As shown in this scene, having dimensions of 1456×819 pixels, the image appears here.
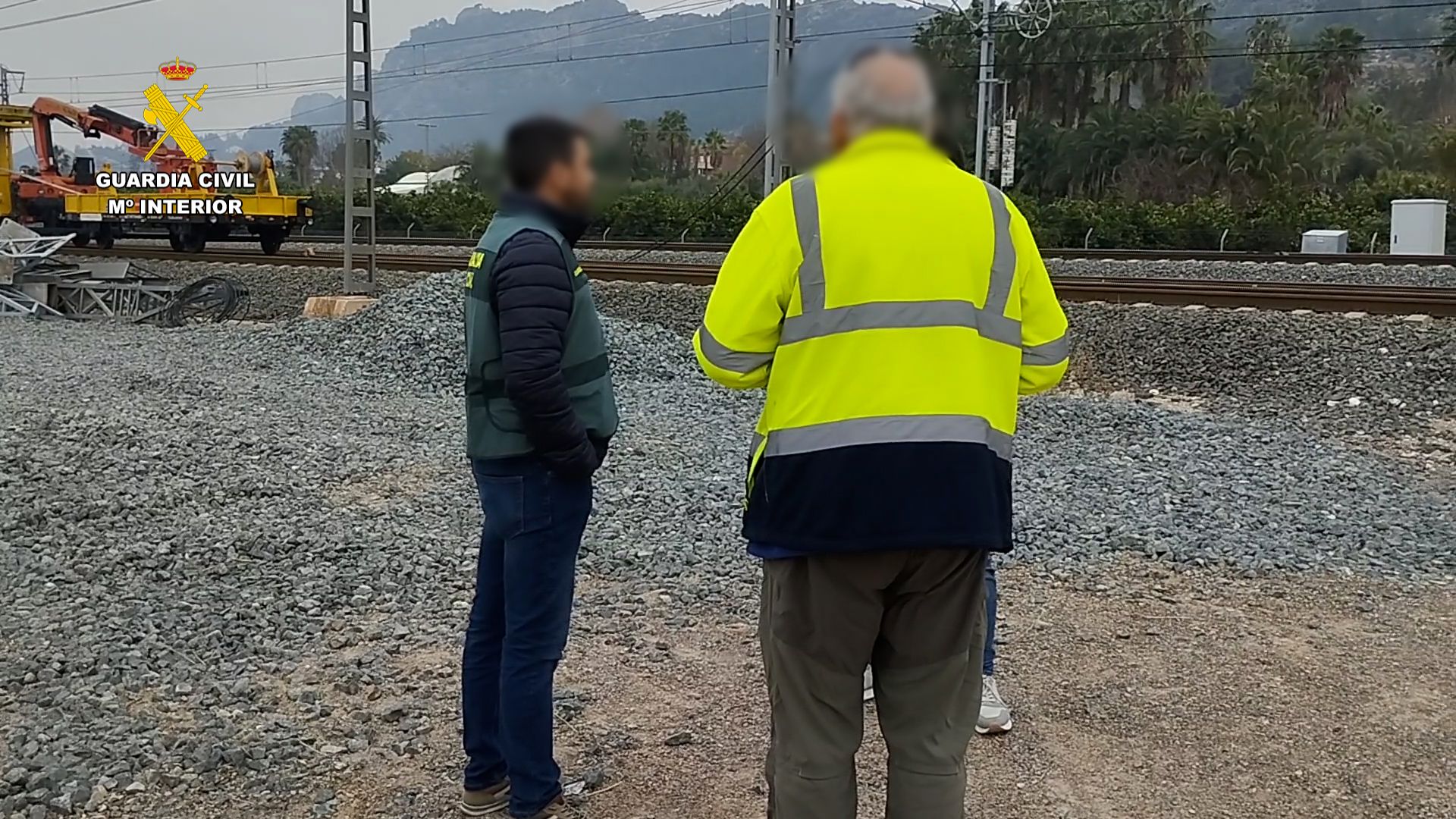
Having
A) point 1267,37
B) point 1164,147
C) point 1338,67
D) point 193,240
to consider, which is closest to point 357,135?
point 193,240

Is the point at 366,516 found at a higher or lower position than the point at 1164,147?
lower

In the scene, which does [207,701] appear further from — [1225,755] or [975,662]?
[1225,755]

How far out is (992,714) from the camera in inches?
160

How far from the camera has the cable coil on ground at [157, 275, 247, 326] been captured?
51.9ft

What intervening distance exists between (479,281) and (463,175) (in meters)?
1.46

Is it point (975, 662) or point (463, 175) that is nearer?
point (975, 662)

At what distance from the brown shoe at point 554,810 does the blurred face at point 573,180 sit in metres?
1.63

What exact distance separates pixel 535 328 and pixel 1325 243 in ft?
81.8

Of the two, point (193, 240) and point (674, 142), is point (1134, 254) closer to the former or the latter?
point (674, 142)

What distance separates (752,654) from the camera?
4.79 meters

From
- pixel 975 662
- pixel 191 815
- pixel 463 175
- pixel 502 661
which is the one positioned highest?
pixel 463 175

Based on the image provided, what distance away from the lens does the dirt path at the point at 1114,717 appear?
362 centimetres

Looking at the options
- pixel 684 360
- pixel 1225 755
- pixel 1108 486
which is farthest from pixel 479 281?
pixel 684 360

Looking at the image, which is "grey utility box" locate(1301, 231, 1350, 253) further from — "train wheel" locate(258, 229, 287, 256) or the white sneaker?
the white sneaker
